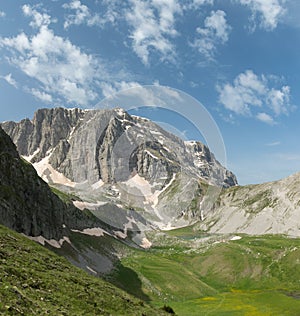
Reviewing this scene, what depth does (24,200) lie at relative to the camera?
4035 inches

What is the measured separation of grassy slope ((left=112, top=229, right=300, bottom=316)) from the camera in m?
81.8

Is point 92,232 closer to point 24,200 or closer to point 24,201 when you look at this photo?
point 24,200

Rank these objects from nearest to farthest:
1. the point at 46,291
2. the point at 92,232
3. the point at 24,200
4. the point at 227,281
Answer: the point at 46,291, the point at 24,200, the point at 227,281, the point at 92,232

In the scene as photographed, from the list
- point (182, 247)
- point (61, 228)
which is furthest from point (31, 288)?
point (182, 247)

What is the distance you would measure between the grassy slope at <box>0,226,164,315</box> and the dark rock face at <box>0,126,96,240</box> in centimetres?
4163

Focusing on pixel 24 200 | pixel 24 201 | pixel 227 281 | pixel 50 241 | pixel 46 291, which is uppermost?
pixel 24 200

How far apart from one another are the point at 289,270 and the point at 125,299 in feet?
299

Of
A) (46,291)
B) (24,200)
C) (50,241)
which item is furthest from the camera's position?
(50,241)

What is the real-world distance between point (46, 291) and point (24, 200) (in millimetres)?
72718

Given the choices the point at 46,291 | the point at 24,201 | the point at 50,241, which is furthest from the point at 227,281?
the point at 46,291

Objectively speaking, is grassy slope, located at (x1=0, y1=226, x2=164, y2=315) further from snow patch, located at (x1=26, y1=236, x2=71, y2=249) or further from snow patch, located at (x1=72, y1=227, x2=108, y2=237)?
snow patch, located at (x1=72, y1=227, x2=108, y2=237)

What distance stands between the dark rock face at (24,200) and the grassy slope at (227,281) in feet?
95.6

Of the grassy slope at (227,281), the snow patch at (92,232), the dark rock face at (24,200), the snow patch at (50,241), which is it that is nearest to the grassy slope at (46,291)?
the grassy slope at (227,281)

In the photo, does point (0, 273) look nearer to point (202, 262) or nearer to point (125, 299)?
point (125, 299)
